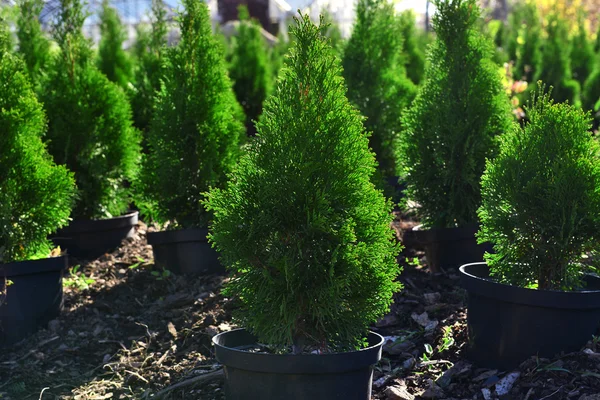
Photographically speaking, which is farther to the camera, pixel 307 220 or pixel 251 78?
pixel 251 78

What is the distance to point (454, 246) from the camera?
5.67 metres

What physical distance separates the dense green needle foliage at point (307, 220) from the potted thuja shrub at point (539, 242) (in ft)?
2.43

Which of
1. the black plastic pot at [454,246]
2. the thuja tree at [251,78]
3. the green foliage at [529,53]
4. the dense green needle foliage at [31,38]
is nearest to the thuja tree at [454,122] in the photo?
the black plastic pot at [454,246]

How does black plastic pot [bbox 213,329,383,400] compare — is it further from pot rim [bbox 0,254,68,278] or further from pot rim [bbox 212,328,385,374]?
pot rim [bbox 0,254,68,278]

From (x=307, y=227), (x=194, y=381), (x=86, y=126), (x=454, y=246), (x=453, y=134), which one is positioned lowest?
(x=194, y=381)

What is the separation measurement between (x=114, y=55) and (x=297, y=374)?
790 cm

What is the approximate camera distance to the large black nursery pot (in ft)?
22.3

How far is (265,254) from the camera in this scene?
348 centimetres

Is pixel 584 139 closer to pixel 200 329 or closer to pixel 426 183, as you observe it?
pixel 426 183

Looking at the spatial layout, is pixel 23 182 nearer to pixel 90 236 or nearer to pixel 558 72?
pixel 90 236

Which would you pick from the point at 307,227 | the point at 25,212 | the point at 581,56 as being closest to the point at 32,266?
the point at 25,212

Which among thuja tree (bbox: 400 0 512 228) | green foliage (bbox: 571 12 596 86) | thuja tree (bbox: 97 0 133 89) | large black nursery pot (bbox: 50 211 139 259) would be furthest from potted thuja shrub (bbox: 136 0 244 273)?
green foliage (bbox: 571 12 596 86)

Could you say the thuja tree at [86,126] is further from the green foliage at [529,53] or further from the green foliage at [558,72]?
the green foliage at [529,53]

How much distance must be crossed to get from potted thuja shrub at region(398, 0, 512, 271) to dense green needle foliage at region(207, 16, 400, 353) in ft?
7.40
